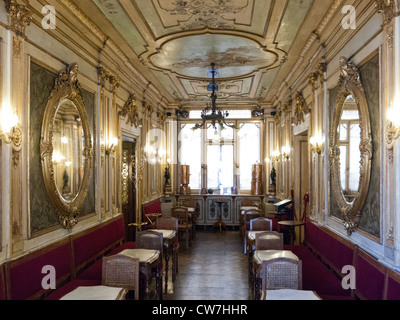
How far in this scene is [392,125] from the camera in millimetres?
3193

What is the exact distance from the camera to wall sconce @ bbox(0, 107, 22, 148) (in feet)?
10.9

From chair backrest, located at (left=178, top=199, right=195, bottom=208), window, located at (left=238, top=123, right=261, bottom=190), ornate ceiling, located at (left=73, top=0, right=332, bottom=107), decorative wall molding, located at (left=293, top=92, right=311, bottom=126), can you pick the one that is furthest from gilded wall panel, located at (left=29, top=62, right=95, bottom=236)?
window, located at (left=238, top=123, right=261, bottom=190)

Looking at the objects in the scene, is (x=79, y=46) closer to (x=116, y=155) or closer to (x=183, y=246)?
(x=116, y=155)

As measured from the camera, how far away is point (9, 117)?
11.2ft

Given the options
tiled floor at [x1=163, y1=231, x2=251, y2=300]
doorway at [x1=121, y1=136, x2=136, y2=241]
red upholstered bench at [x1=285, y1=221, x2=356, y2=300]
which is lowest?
tiled floor at [x1=163, y1=231, x2=251, y2=300]

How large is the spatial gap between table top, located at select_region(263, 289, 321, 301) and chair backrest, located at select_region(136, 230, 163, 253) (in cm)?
216

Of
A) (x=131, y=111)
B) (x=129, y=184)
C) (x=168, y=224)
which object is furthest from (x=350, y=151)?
(x=129, y=184)

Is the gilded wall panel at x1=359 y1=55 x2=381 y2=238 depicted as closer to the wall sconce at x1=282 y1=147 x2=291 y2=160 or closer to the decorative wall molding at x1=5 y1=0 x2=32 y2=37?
the decorative wall molding at x1=5 y1=0 x2=32 y2=37

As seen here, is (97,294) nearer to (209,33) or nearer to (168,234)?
(168,234)

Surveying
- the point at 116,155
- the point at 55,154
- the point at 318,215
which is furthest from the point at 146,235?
the point at 318,215

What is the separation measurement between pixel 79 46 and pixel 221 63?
336cm

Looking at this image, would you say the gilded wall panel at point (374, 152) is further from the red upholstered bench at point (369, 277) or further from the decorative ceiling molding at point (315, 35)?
the decorative ceiling molding at point (315, 35)

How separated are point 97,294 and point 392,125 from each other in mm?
3273
